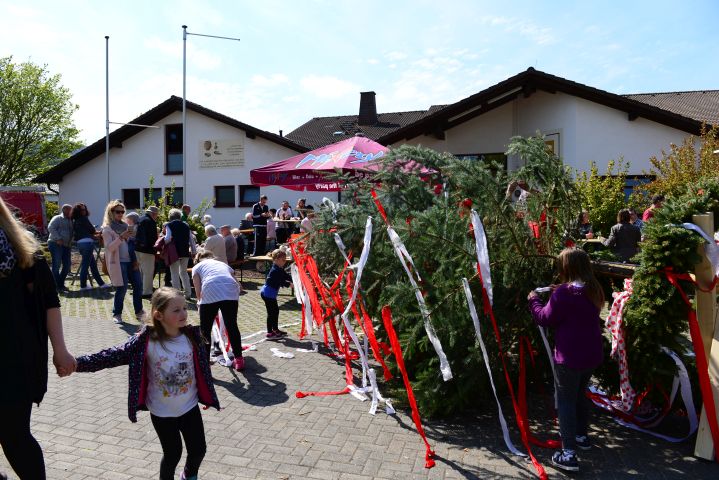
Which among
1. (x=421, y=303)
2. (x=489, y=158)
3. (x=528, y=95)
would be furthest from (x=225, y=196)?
(x=421, y=303)

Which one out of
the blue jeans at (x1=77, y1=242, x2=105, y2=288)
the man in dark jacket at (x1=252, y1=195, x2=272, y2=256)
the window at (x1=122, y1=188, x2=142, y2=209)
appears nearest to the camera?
the blue jeans at (x1=77, y1=242, x2=105, y2=288)

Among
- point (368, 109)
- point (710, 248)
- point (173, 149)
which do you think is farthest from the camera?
point (368, 109)

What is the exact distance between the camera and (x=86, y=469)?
3973 millimetres

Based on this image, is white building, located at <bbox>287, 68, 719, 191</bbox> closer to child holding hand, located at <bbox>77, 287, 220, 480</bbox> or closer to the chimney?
child holding hand, located at <bbox>77, 287, 220, 480</bbox>

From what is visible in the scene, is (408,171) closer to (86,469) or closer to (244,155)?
(86,469)

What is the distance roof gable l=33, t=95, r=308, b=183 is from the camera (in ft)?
82.6

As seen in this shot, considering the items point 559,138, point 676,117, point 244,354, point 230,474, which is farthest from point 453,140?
point 230,474

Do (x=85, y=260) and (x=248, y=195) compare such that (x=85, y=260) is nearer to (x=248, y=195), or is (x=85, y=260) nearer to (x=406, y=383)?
(x=406, y=383)

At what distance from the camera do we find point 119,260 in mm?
9055

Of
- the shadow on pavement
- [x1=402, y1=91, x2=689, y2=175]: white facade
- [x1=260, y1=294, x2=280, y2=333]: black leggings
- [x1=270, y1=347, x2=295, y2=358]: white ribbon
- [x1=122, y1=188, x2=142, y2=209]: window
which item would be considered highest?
[x1=402, y1=91, x2=689, y2=175]: white facade

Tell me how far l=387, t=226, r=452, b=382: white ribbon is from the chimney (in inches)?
1207

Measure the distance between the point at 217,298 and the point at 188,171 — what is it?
21.9 meters

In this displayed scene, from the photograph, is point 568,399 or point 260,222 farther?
point 260,222

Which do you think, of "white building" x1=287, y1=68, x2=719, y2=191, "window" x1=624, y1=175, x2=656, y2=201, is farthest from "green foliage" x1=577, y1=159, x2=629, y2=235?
"window" x1=624, y1=175, x2=656, y2=201
